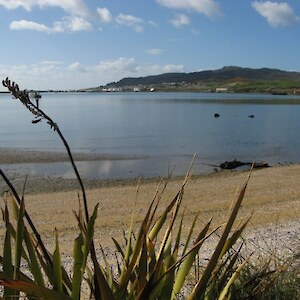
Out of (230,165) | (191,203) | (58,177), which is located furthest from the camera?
(230,165)

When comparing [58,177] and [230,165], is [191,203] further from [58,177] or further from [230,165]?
[230,165]

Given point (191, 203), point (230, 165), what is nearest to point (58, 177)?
point (230, 165)

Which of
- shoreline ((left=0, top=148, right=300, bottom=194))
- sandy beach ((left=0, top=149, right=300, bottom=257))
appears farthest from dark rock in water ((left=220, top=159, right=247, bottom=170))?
sandy beach ((left=0, top=149, right=300, bottom=257))

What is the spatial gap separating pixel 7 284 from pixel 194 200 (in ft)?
41.0

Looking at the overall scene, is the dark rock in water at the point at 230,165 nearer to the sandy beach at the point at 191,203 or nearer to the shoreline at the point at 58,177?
the shoreline at the point at 58,177

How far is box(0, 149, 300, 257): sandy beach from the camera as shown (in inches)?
338

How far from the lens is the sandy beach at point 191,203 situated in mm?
8589

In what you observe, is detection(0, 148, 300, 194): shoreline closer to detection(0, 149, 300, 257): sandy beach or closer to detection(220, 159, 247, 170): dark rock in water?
detection(0, 149, 300, 257): sandy beach

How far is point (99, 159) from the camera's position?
2680 centimetres

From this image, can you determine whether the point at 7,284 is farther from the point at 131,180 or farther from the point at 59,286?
the point at 131,180

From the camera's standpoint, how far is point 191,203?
13406 mm

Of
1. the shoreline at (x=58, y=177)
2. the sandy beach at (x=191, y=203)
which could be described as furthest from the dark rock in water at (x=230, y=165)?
the sandy beach at (x=191, y=203)

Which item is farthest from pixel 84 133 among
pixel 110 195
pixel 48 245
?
pixel 48 245

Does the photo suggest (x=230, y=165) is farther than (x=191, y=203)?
Yes
